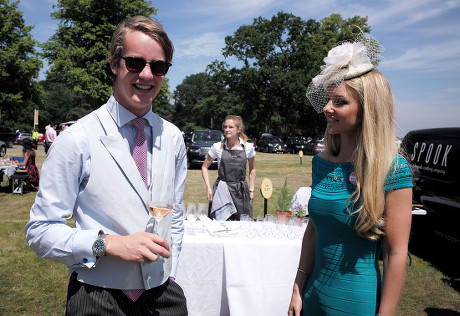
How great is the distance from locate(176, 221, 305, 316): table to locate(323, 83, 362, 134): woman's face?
1.88m

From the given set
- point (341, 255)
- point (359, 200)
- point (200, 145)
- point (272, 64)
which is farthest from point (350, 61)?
point (272, 64)

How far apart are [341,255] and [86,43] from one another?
33.8 meters

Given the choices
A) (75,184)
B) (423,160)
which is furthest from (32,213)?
(423,160)

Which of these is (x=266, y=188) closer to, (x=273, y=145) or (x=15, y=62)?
(x=273, y=145)

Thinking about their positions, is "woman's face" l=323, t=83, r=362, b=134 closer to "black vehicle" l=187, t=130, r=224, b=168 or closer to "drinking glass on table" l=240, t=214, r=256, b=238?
"drinking glass on table" l=240, t=214, r=256, b=238

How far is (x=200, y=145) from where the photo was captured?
16641mm

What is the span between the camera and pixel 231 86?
127 feet

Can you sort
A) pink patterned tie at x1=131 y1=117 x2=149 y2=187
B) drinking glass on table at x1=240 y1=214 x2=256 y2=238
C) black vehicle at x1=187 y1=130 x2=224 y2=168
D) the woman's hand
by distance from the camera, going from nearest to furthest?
1. pink patterned tie at x1=131 y1=117 x2=149 y2=187
2. the woman's hand
3. drinking glass on table at x1=240 y1=214 x2=256 y2=238
4. black vehicle at x1=187 y1=130 x2=224 y2=168

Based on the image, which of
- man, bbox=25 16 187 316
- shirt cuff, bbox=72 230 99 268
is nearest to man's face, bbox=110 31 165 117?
man, bbox=25 16 187 316

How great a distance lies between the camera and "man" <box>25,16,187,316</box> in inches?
50.9

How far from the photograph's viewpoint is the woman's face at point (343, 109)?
174 cm

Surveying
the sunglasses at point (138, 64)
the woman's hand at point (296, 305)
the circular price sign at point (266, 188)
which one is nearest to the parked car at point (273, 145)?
the circular price sign at point (266, 188)

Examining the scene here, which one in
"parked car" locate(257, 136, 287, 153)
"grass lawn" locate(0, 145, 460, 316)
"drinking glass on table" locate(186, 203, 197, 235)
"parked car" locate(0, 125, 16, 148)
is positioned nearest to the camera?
"drinking glass on table" locate(186, 203, 197, 235)

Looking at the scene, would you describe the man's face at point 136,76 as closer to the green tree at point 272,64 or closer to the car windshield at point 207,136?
the car windshield at point 207,136
